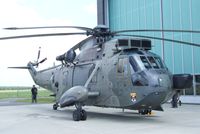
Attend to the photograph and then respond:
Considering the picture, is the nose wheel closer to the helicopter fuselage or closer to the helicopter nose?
the helicopter fuselage

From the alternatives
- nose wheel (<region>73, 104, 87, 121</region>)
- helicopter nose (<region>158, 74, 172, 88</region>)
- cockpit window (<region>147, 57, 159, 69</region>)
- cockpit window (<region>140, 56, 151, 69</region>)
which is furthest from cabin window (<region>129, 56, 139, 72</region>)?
nose wheel (<region>73, 104, 87, 121</region>)

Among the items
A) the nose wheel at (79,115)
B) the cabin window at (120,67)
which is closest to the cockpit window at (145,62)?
the cabin window at (120,67)

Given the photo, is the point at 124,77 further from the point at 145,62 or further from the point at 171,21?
the point at 171,21

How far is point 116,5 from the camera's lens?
102 ft

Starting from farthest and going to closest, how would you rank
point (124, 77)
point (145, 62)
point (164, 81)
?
point (124, 77), point (145, 62), point (164, 81)

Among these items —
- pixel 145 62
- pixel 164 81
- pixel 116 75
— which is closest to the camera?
A: pixel 164 81

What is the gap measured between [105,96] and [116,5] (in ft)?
62.8

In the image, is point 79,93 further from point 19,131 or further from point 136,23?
point 136,23

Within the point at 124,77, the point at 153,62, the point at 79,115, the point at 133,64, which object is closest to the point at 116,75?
the point at 124,77

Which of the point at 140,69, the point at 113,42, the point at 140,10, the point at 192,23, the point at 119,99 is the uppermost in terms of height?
the point at 140,10

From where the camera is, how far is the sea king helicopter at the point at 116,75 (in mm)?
11523

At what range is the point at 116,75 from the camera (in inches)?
495

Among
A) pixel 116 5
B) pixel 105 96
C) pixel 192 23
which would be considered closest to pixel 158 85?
pixel 105 96

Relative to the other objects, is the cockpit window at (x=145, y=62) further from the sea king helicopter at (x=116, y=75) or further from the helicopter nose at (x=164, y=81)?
the helicopter nose at (x=164, y=81)
